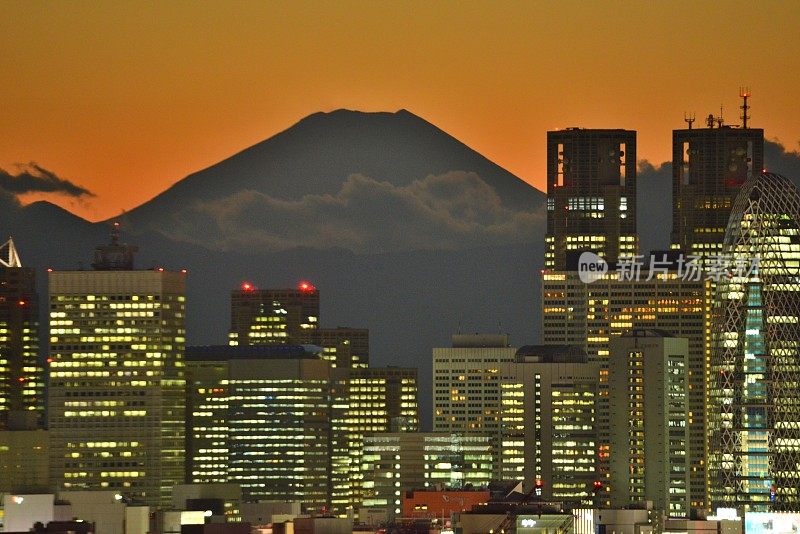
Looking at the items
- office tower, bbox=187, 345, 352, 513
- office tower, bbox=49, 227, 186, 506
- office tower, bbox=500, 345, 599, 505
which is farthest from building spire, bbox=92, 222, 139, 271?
office tower, bbox=500, 345, 599, 505

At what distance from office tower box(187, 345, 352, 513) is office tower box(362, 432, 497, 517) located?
1885 mm

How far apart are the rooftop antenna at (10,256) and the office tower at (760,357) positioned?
2227 inches

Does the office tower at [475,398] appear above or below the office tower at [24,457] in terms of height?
above

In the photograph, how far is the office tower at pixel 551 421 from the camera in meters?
183

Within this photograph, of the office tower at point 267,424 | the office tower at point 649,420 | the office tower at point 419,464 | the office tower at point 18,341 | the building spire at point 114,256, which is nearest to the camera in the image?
the office tower at point 649,420

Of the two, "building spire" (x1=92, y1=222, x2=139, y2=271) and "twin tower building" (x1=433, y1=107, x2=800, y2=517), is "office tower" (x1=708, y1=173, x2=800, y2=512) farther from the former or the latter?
"building spire" (x1=92, y1=222, x2=139, y2=271)

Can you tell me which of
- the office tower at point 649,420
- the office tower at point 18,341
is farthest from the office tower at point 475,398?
the office tower at point 18,341

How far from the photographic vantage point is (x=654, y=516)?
485 feet

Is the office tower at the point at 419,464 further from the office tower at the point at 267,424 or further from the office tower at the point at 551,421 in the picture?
the office tower at the point at 267,424

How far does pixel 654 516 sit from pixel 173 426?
40.2 m

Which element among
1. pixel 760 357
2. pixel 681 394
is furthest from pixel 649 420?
pixel 760 357

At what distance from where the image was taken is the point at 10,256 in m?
190

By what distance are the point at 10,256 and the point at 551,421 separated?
35.7 m

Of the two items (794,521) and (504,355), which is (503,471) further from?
(794,521)
